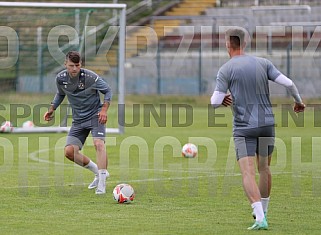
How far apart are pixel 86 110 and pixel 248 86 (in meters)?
3.80

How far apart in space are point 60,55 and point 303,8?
1348 centimetres

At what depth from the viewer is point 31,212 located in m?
10.6

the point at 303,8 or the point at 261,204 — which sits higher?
the point at 303,8

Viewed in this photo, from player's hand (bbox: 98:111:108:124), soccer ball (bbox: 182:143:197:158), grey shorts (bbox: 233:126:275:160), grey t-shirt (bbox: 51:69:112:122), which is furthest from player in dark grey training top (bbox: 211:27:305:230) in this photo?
soccer ball (bbox: 182:143:197:158)

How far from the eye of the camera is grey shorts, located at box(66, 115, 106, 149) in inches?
500

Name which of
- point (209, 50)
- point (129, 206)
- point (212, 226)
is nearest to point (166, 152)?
point (129, 206)

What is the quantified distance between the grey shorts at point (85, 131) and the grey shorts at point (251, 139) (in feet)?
11.2

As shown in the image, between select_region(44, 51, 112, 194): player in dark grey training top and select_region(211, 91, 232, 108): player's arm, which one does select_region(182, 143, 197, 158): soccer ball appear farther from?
select_region(211, 91, 232, 108): player's arm

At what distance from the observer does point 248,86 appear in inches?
376

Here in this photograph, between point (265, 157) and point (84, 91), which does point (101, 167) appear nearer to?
point (84, 91)

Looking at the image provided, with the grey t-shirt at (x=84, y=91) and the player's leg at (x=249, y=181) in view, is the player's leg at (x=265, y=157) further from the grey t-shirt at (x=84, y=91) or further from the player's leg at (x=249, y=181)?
the grey t-shirt at (x=84, y=91)

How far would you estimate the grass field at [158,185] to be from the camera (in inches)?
386

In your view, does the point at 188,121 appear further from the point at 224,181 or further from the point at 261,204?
the point at 261,204

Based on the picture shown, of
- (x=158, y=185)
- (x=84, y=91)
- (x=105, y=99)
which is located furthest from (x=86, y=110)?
(x=158, y=185)
